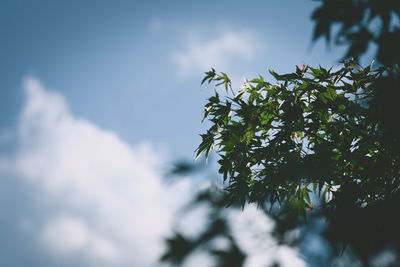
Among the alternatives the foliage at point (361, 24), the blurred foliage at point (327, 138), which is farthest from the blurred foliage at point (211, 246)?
the foliage at point (361, 24)

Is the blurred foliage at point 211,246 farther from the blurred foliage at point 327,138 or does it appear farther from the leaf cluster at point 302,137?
the leaf cluster at point 302,137

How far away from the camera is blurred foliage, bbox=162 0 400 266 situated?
153 centimetres

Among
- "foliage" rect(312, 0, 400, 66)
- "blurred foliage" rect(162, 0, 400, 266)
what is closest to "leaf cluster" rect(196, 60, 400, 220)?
"blurred foliage" rect(162, 0, 400, 266)

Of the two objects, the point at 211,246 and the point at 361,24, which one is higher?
the point at 361,24

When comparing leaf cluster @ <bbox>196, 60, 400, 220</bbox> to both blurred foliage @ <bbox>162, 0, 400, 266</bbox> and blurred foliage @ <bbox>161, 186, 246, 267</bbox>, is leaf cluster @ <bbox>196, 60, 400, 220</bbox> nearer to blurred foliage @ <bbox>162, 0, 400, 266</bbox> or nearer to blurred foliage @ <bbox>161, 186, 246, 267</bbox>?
blurred foliage @ <bbox>162, 0, 400, 266</bbox>

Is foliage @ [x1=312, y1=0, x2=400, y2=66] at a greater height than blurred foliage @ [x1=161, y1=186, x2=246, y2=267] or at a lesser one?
greater

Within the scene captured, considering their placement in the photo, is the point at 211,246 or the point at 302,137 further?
the point at 302,137

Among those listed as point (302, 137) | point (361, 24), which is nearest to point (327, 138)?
point (302, 137)

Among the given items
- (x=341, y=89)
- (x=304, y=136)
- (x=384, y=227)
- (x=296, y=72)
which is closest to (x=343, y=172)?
(x=304, y=136)

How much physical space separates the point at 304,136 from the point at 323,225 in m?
2.76

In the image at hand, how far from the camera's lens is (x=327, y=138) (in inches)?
147

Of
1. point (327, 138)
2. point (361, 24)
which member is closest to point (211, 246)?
point (361, 24)

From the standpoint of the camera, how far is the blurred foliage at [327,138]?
1.53m

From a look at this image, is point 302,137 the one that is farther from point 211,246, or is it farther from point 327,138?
point 211,246
